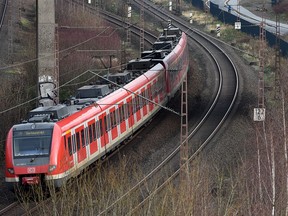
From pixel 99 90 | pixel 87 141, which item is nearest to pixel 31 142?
pixel 87 141

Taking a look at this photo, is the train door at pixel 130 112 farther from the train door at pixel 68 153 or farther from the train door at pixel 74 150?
the train door at pixel 68 153

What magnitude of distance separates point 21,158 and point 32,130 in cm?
103

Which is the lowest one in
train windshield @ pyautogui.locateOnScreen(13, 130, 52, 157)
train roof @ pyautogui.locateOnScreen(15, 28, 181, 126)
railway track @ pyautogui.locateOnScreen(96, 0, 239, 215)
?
railway track @ pyautogui.locateOnScreen(96, 0, 239, 215)

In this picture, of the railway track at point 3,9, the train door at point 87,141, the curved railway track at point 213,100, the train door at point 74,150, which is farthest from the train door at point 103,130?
the railway track at point 3,9

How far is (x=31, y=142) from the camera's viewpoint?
89.6ft

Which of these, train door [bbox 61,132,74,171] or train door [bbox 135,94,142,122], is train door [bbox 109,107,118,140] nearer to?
train door [bbox 135,94,142,122]

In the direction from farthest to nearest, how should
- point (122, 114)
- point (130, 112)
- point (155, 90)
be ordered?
point (155, 90)
point (130, 112)
point (122, 114)

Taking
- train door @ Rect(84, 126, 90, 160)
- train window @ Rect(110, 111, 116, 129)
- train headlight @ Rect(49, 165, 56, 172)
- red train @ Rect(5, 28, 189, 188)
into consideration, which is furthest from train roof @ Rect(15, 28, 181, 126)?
train headlight @ Rect(49, 165, 56, 172)

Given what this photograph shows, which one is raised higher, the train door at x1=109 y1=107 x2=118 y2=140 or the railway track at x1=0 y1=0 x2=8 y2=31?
the railway track at x1=0 y1=0 x2=8 y2=31

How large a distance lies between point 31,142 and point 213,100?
20391mm

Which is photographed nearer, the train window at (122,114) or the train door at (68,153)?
the train door at (68,153)

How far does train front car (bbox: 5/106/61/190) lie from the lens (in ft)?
87.9

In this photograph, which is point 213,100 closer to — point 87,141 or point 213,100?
point 213,100

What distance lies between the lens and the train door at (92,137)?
30.4 m
